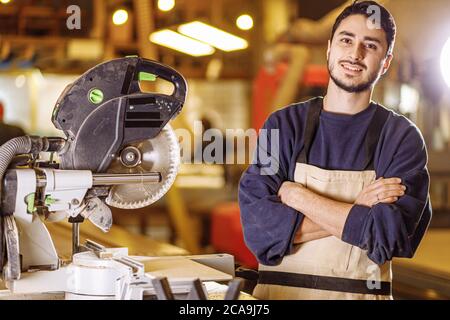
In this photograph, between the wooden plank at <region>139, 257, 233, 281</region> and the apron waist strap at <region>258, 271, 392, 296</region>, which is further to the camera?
the apron waist strap at <region>258, 271, 392, 296</region>

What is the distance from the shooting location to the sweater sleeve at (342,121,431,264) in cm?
197

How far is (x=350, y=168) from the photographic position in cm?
213

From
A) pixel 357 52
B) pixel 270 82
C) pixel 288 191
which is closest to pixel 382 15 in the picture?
pixel 357 52

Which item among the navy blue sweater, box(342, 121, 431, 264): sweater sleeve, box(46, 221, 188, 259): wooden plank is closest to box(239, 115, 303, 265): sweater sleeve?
the navy blue sweater

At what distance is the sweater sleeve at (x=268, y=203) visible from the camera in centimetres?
208

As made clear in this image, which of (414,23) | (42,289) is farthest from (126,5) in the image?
(42,289)

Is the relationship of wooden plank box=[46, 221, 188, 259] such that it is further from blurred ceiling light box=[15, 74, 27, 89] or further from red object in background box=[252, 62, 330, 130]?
Result: blurred ceiling light box=[15, 74, 27, 89]

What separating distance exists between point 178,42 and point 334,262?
4597 millimetres

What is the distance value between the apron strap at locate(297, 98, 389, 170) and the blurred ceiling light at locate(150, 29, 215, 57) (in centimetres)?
398

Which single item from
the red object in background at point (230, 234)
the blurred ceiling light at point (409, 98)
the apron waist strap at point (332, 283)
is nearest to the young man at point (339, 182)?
the apron waist strap at point (332, 283)

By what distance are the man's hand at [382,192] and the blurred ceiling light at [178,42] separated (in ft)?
13.9

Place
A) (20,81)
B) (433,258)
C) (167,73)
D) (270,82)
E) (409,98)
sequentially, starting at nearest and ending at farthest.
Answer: (167,73) < (433,258) < (409,98) < (270,82) < (20,81)

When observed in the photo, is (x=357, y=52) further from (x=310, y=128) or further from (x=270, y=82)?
(x=270, y=82)
